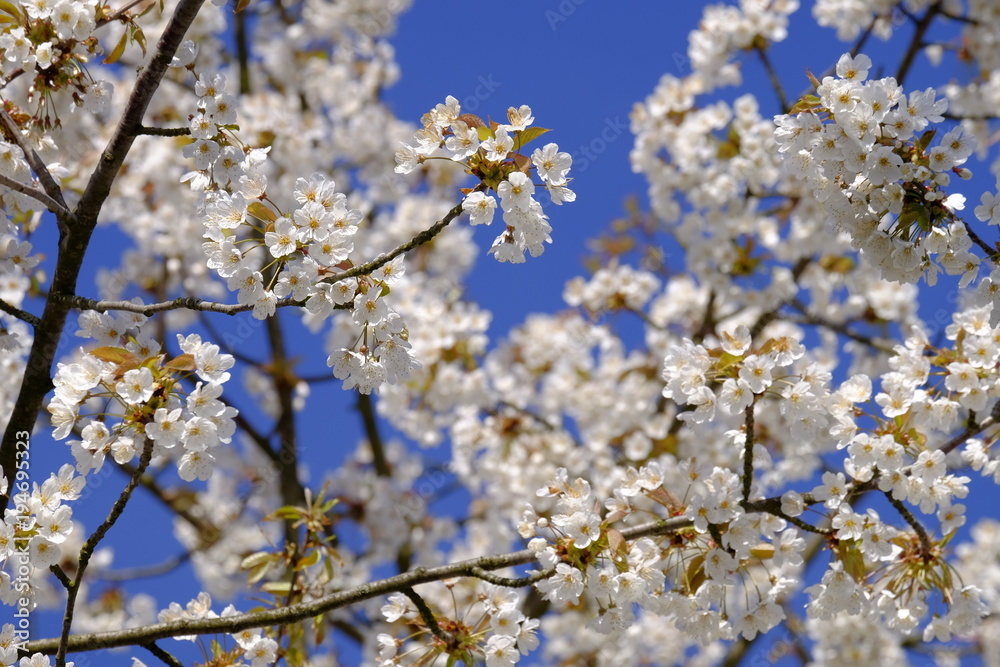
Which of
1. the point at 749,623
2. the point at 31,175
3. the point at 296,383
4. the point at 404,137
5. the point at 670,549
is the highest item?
the point at 404,137

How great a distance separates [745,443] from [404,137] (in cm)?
711

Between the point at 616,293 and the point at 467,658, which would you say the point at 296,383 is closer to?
the point at 616,293

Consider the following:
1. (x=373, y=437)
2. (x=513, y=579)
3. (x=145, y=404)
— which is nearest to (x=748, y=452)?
(x=513, y=579)

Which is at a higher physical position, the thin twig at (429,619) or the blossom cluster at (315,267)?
the blossom cluster at (315,267)

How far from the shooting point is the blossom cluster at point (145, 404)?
2.42m

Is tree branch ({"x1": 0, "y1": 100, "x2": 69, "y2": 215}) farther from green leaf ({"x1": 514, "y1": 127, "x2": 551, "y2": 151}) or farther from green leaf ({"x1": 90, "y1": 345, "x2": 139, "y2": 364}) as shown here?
green leaf ({"x1": 514, "y1": 127, "x2": 551, "y2": 151})

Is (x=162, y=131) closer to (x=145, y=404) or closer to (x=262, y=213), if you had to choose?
(x=262, y=213)

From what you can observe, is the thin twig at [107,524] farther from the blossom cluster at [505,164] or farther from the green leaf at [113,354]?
the blossom cluster at [505,164]

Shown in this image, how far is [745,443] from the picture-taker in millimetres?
2965

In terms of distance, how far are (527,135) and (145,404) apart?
4.34ft

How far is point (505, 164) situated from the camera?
8.27 ft

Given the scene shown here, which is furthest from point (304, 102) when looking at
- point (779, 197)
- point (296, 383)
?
point (779, 197)

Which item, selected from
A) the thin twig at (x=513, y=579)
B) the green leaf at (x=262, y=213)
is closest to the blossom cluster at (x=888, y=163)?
the thin twig at (x=513, y=579)

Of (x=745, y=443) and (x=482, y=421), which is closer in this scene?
(x=745, y=443)
